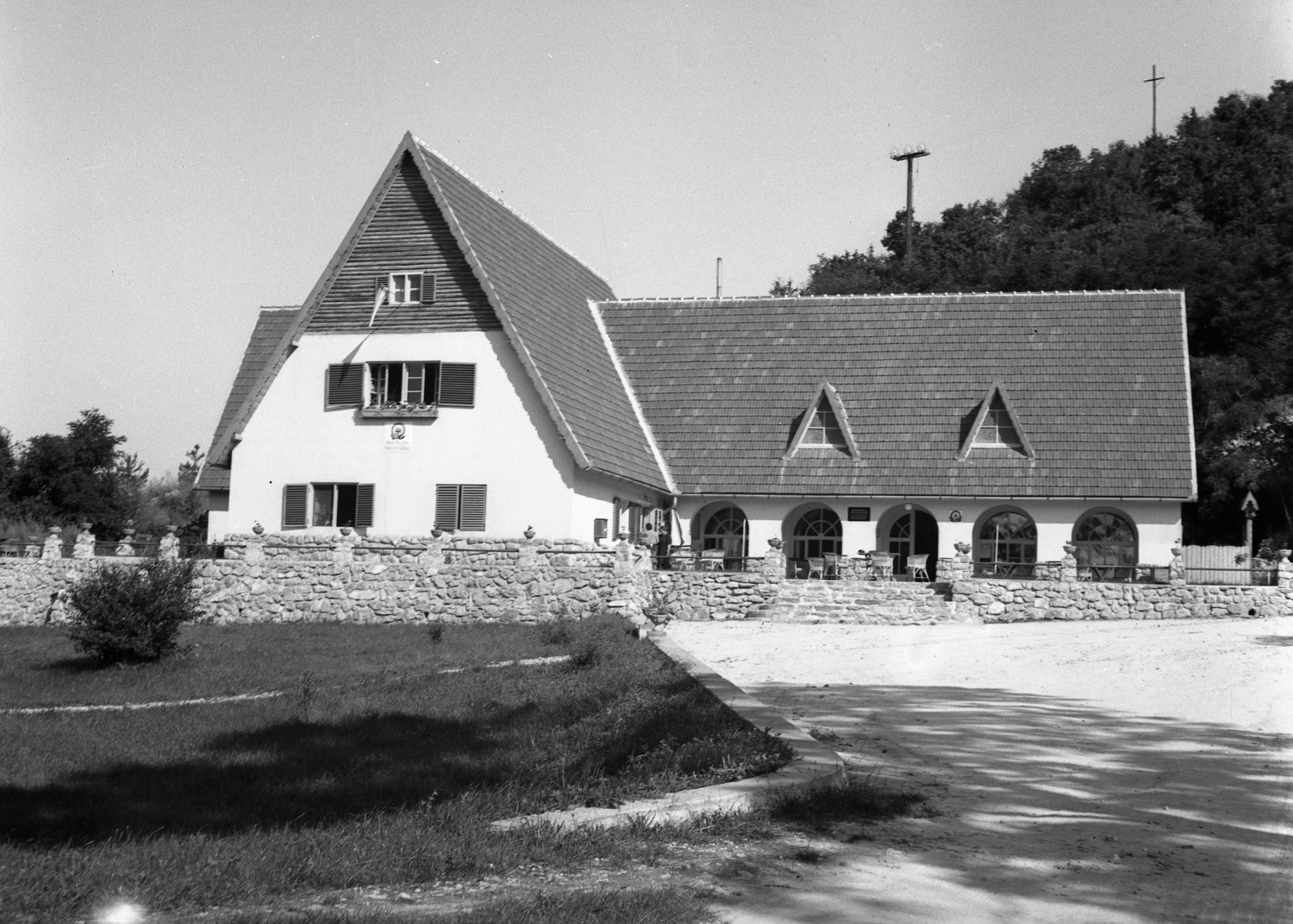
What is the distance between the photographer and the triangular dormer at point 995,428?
32500 millimetres

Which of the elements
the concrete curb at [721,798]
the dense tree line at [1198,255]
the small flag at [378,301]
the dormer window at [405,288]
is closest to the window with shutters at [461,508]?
the small flag at [378,301]

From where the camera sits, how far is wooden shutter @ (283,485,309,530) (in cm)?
3073

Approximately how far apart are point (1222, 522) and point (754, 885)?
40.2 metres

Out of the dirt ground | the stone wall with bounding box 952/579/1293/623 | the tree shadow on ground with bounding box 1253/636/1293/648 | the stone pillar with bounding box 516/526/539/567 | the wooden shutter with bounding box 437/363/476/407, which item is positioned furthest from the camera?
the wooden shutter with bounding box 437/363/476/407

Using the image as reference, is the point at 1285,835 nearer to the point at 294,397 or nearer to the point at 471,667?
the point at 471,667

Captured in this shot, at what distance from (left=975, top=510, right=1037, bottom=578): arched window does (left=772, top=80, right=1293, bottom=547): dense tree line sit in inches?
439

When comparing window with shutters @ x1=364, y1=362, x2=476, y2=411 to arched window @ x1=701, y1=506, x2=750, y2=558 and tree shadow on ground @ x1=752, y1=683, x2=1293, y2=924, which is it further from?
tree shadow on ground @ x1=752, y1=683, x2=1293, y2=924

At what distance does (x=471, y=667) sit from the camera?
1958cm

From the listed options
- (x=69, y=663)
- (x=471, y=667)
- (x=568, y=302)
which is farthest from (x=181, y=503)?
(x=471, y=667)

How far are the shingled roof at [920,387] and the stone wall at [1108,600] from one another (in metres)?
4.65

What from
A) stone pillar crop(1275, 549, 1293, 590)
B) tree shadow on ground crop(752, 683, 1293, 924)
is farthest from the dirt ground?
stone pillar crop(1275, 549, 1293, 590)

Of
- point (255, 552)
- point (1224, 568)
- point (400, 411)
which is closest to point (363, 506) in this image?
point (400, 411)

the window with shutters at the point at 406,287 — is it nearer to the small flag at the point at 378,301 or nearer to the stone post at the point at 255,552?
the small flag at the point at 378,301

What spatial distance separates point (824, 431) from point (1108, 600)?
9315 millimetres
